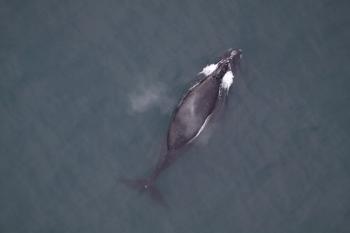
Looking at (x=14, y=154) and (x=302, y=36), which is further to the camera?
(x=302, y=36)

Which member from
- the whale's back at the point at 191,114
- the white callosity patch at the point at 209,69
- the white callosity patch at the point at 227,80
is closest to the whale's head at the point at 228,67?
the white callosity patch at the point at 227,80

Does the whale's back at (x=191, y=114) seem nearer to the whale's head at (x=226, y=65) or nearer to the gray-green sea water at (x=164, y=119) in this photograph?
the gray-green sea water at (x=164, y=119)

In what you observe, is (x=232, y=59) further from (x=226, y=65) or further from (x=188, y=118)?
(x=188, y=118)

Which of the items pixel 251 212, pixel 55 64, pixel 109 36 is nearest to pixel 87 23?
pixel 109 36

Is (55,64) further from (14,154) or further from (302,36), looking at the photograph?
(302,36)

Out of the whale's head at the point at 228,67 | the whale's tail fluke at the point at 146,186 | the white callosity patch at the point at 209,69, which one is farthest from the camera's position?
the white callosity patch at the point at 209,69
